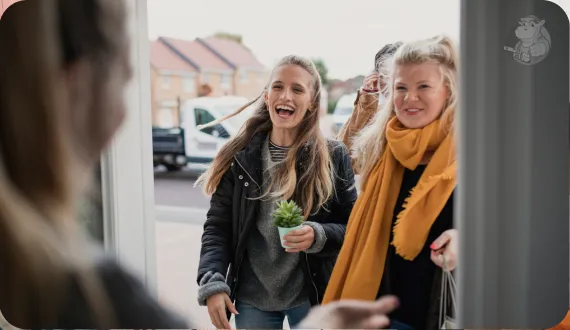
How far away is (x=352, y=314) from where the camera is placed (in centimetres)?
171

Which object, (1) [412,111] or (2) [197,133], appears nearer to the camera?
(1) [412,111]

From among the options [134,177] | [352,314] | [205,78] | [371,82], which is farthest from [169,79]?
[352,314]

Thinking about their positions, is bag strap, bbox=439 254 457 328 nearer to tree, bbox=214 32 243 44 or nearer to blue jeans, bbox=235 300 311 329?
blue jeans, bbox=235 300 311 329

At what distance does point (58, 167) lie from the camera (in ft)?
5.86

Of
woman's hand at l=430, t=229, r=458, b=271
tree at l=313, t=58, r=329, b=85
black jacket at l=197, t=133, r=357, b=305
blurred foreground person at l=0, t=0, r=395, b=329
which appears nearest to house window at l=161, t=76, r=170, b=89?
blurred foreground person at l=0, t=0, r=395, b=329

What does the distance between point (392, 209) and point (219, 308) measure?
2.12ft

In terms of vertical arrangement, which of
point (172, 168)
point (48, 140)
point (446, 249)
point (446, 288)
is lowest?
point (446, 288)

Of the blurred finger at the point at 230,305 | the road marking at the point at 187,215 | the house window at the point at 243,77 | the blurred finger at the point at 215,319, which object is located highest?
the house window at the point at 243,77

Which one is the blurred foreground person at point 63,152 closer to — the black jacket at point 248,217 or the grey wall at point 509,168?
the black jacket at point 248,217

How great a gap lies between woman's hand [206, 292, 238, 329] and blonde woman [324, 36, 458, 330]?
378 mm

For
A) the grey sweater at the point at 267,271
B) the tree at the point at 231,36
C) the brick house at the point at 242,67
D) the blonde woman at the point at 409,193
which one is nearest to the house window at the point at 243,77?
the brick house at the point at 242,67

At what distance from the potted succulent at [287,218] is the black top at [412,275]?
0.29m

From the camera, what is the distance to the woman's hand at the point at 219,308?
1.81 meters

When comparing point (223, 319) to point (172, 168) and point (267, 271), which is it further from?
point (172, 168)
